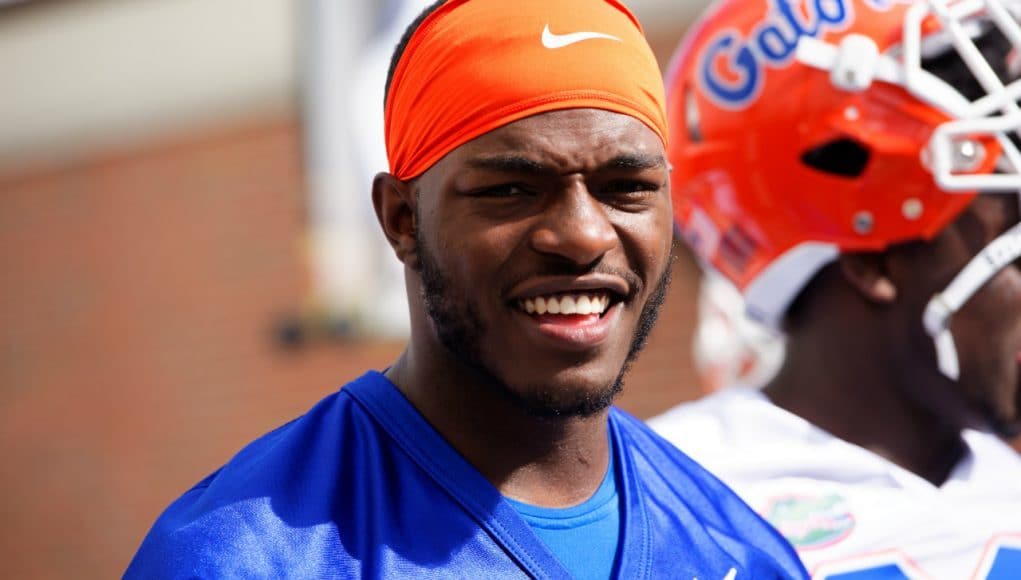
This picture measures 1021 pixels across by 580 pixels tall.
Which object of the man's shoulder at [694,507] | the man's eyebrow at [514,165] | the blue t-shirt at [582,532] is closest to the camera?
the man's eyebrow at [514,165]

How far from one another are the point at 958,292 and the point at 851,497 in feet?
1.76

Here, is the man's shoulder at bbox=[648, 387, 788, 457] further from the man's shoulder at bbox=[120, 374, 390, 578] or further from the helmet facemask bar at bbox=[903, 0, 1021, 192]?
the man's shoulder at bbox=[120, 374, 390, 578]

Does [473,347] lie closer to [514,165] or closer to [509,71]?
[514,165]

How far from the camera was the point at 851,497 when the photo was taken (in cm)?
315

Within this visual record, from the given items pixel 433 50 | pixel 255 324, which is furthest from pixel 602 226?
pixel 255 324

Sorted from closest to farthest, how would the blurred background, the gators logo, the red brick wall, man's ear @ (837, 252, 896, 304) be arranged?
1. the gators logo
2. man's ear @ (837, 252, 896, 304)
3. the blurred background
4. the red brick wall

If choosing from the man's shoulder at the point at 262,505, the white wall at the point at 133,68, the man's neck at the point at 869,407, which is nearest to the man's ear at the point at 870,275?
the man's neck at the point at 869,407

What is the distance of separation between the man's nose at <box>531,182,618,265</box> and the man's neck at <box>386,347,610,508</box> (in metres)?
0.28

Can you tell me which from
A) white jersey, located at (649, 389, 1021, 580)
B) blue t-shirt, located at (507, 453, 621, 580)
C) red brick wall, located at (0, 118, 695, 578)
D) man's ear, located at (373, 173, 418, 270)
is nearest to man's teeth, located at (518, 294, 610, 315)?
man's ear, located at (373, 173, 418, 270)

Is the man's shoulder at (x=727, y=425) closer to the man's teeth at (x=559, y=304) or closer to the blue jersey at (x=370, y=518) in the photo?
the blue jersey at (x=370, y=518)

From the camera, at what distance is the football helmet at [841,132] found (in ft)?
10.1

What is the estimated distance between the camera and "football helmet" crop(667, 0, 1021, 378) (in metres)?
3.08

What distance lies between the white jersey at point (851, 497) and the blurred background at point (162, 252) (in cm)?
557

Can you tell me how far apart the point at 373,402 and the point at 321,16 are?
266 inches
